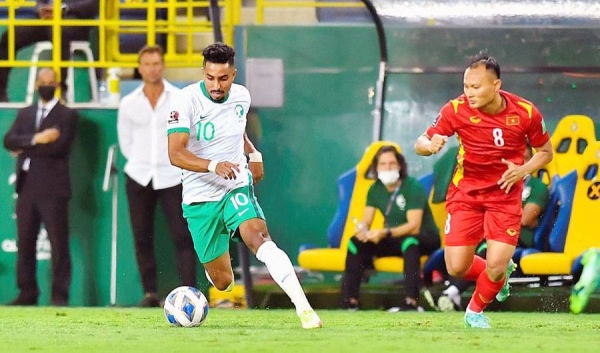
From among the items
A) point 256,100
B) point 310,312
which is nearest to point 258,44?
point 256,100

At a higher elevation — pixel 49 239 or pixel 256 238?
pixel 256 238

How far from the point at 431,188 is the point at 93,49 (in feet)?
13.4

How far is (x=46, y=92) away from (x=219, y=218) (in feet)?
15.4

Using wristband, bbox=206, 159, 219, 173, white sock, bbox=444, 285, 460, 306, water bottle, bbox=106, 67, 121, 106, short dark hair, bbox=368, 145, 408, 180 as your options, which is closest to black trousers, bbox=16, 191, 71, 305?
water bottle, bbox=106, 67, 121, 106

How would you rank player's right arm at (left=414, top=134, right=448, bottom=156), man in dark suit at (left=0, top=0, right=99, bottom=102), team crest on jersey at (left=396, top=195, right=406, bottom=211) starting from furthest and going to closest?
man in dark suit at (left=0, top=0, right=99, bottom=102) → team crest on jersey at (left=396, top=195, right=406, bottom=211) → player's right arm at (left=414, top=134, right=448, bottom=156)

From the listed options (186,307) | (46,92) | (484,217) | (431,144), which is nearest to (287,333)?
(186,307)

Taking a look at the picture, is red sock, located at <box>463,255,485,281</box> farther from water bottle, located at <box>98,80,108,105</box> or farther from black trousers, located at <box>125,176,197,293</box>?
water bottle, located at <box>98,80,108,105</box>

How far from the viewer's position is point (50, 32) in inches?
597

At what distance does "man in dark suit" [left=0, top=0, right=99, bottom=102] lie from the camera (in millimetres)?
14844

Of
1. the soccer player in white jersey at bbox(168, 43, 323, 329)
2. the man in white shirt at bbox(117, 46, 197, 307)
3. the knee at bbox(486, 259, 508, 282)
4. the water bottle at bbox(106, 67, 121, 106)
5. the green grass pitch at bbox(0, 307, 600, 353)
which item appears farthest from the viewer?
the water bottle at bbox(106, 67, 121, 106)

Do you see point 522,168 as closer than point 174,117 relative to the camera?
No

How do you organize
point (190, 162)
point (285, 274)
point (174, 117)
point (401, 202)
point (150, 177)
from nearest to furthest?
point (285, 274)
point (190, 162)
point (174, 117)
point (401, 202)
point (150, 177)

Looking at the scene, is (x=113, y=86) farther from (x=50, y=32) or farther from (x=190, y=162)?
(x=190, y=162)

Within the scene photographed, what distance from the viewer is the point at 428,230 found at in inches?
522
